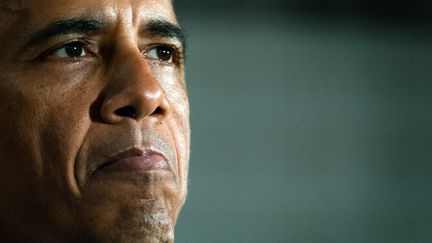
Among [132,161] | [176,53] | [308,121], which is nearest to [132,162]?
[132,161]

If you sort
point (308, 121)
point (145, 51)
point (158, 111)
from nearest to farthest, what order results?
1. point (158, 111)
2. point (145, 51)
3. point (308, 121)

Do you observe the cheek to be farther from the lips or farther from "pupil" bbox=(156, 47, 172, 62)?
"pupil" bbox=(156, 47, 172, 62)

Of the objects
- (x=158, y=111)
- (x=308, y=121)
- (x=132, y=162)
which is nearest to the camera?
(x=132, y=162)

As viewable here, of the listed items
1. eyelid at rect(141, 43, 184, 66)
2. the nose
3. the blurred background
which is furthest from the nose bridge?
the blurred background

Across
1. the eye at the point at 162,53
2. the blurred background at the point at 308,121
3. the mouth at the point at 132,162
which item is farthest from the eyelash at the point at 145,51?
the blurred background at the point at 308,121

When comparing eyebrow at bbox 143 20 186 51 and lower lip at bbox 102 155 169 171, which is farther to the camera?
eyebrow at bbox 143 20 186 51

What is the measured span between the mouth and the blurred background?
2020 millimetres

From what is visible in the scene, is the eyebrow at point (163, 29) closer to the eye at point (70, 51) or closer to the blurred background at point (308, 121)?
the eye at point (70, 51)

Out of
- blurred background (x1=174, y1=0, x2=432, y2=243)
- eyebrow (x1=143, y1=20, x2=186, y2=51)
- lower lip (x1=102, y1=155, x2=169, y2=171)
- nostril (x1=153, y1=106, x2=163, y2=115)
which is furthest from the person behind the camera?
blurred background (x1=174, y1=0, x2=432, y2=243)

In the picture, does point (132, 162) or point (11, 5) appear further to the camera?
point (11, 5)

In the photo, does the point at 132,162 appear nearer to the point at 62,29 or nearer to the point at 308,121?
the point at 62,29

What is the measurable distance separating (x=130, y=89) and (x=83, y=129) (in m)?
0.12

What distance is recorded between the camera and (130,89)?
5.29 feet

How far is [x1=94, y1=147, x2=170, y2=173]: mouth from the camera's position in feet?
5.10
